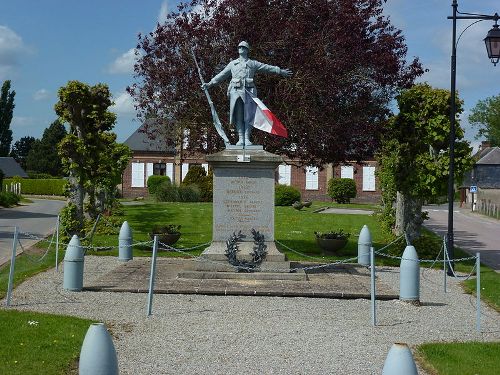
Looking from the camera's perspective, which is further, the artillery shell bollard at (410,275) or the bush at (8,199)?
the bush at (8,199)

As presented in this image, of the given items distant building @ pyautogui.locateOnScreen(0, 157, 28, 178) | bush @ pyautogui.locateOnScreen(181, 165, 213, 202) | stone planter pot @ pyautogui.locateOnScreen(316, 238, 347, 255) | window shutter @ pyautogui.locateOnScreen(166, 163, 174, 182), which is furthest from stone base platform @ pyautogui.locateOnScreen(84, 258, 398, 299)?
distant building @ pyautogui.locateOnScreen(0, 157, 28, 178)

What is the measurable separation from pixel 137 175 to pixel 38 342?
46.7m

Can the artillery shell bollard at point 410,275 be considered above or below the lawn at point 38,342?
above

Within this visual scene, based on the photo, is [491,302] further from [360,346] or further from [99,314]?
[99,314]

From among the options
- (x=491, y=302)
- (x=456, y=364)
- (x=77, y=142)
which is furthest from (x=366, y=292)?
(x=77, y=142)

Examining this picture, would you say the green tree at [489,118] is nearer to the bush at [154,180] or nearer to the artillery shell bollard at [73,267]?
the bush at [154,180]

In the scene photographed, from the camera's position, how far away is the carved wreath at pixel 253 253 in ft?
40.2

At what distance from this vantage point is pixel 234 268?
12281 millimetres

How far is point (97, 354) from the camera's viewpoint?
488 centimetres

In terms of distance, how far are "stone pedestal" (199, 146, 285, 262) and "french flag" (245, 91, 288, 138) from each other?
518 millimetres

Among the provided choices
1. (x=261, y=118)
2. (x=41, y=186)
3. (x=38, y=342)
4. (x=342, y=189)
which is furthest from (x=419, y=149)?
(x=41, y=186)

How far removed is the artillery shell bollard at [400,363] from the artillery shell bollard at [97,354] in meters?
2.04

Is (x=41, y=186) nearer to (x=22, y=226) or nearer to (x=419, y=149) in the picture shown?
(x=22, y=226)

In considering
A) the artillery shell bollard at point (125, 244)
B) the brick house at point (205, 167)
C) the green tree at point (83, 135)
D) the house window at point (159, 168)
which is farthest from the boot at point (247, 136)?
the house window at point (159, 168)
